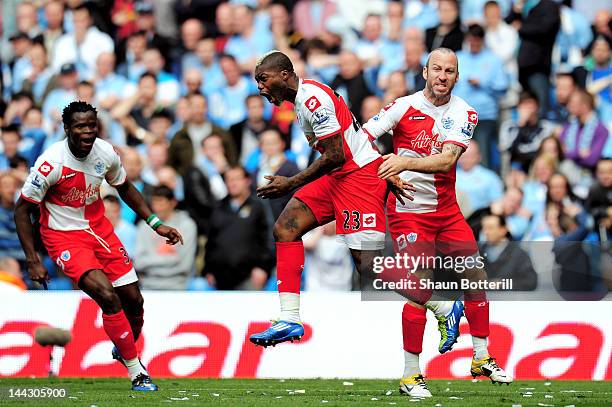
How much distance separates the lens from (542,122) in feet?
56.7

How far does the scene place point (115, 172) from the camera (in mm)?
12234

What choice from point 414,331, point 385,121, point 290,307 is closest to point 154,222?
point 290,307

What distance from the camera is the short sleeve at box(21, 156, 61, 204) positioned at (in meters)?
11.7

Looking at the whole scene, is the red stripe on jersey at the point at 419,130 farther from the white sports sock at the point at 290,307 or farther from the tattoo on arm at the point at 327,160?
the white sports sock at the point at 290,307

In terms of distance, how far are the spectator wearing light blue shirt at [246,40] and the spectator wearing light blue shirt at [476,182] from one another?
167 inches

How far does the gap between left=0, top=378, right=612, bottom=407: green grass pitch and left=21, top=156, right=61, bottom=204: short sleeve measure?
1833 millimetres

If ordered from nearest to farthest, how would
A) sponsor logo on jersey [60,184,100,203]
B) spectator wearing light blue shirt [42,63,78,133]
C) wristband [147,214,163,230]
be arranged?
sponsor logo on jersey [60,184,100,203]
wristband [147,214,163,230]
spectator wearing light blue shirt [42,63,78,133]

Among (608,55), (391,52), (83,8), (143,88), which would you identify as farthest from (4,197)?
(608,55)

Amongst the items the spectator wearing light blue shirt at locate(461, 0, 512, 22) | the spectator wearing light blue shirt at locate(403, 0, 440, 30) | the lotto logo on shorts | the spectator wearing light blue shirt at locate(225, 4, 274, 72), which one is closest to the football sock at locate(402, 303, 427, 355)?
the lotto logo on shorts

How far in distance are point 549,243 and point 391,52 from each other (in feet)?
15.5

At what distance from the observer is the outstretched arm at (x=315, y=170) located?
10.5m

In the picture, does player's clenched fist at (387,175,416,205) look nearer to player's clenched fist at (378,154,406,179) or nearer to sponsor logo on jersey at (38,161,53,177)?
player's clenched fist at (378,154,406,179)

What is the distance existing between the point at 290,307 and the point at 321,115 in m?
1.76

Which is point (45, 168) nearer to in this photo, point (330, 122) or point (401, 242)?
point (330, 122)
